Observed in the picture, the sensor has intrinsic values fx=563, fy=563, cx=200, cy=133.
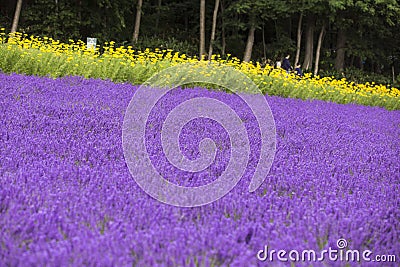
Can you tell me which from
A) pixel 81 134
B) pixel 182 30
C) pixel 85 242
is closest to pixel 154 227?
pixel 85 242

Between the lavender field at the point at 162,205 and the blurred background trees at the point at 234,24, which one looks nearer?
the lavender field at the point at 162,205

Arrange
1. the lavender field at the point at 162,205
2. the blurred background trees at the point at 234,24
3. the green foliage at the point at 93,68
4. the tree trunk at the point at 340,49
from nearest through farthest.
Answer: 1. the lavender field at the point at 162,205
2. the green foliage at the point at 93,68
3. the blurred background trees at the point at 234,24
4. the tree trunk at the point at 340,49

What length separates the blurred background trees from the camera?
23391 millimetres

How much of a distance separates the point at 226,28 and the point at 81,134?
941 inches

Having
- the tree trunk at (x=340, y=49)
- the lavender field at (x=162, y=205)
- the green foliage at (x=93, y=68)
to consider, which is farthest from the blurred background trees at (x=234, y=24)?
the lavender field at (x=162, y=205)

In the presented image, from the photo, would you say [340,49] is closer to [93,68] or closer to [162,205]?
[93,68]

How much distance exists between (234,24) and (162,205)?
77.8 feet

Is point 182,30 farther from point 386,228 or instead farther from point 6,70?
point 386,228

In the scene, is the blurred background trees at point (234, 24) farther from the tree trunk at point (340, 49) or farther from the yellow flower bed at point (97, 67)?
the yellow flower bed at point (97, 67)

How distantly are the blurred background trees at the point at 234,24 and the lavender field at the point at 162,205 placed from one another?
17.9m

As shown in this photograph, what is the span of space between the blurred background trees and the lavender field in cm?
1789

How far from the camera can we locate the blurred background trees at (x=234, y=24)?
23.4m

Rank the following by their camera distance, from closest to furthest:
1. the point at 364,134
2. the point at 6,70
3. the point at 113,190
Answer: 1. the point at 113,190
2. the point at 364,134
3. the point at 6,70

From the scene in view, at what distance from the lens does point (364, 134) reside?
7.19m
